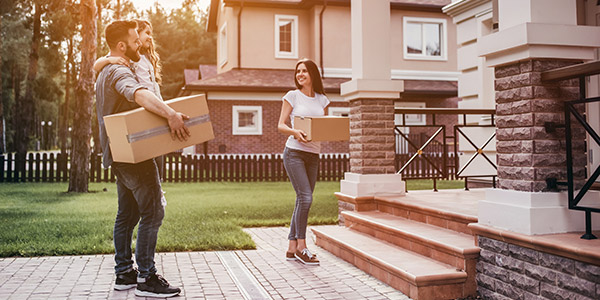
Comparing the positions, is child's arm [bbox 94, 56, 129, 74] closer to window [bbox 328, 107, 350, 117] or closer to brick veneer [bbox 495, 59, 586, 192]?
brick veneer [bbox 495, 59, 586, 192]

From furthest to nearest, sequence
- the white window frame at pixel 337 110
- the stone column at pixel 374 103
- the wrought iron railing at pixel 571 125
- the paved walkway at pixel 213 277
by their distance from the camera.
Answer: the white window frame at pixel 337 110 < the stone column at pixel 374 103 < the paved walkway at pixel 213 277 < the wrought iron railing at pixel 571 125

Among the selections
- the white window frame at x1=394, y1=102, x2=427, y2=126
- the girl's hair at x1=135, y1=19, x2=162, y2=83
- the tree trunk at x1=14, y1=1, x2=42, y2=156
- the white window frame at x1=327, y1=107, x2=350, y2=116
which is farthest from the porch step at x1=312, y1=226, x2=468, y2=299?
the tree trunk at x1=14, y1=1, x2=42, y2=156

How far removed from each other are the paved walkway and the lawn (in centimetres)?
42

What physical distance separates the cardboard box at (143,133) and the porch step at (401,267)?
6.84 feet

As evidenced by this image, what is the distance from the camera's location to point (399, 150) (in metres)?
23.2

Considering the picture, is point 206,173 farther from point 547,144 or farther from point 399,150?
point 547,144

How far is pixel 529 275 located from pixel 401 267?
113cm

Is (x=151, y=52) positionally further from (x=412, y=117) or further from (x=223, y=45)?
(x=223, y=45)

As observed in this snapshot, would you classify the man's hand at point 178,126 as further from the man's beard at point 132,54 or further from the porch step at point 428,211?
the porch step at point 428,211

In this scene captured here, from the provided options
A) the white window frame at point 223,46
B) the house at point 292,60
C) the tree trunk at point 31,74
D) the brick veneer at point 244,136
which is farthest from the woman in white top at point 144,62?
the tree trunk at point 31,74

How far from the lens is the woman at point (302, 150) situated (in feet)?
18.5

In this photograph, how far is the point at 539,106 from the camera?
3922 mm

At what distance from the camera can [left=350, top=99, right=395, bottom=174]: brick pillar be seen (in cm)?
732

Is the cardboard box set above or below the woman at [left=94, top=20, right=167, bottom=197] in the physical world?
below
